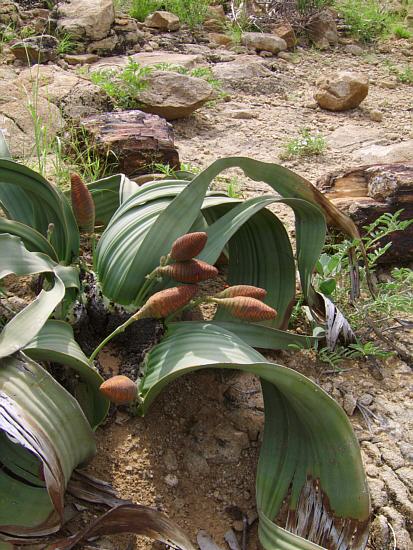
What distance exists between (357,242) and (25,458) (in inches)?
34.9

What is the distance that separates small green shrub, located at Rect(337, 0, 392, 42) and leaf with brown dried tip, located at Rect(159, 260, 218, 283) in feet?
13.0

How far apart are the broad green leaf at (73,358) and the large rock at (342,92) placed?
2.64 meters

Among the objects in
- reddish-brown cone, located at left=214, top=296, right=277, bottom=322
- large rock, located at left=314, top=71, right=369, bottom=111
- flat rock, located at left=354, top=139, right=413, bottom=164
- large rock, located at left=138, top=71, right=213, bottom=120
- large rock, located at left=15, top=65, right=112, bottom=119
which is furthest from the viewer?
large rock, located at left=314, top=71, right=369, bottom=111

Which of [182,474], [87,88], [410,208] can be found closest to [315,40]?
[87,88]

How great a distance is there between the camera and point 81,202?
Answer: 4.29 feet

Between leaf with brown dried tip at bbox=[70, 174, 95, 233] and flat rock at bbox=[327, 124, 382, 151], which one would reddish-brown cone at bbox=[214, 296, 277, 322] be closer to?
leaf with brown dried tip at bbox=[70, 174, 95, 233]

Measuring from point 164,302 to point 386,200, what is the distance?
106 cm

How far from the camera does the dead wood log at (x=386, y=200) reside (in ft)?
6.24

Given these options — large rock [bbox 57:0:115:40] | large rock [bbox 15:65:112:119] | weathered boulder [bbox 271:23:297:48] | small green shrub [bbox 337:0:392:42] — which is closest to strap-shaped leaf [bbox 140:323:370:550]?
large rock [bbox 15:65:112:119]

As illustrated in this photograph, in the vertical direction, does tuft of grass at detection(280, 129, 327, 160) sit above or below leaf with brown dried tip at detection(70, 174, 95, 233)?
below

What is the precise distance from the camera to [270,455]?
118cm

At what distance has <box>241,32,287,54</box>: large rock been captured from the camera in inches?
164

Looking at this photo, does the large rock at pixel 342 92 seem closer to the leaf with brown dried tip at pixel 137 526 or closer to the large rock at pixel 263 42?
the large rock at pixel 263 42

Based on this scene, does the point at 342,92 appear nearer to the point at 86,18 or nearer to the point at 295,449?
the point at 86,18
